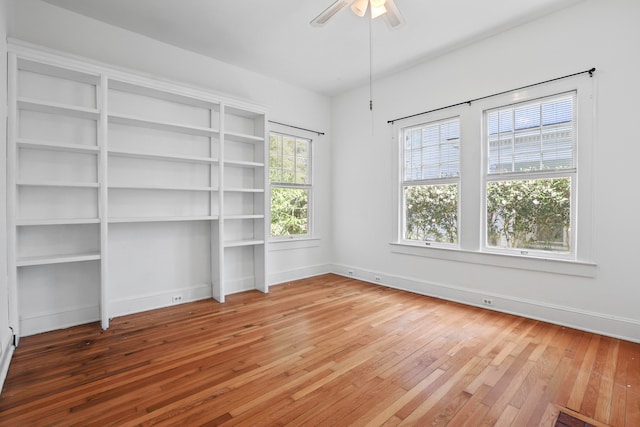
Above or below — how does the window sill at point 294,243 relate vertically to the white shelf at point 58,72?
below

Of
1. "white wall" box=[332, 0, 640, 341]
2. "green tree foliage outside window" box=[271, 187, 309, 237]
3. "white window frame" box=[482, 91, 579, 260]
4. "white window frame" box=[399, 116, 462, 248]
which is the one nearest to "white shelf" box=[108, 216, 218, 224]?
"green tree foliage outside window" box=[271, 187, 309, 237]

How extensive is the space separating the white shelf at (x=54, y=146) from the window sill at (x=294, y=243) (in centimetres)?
246

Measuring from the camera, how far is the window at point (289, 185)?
4.79m

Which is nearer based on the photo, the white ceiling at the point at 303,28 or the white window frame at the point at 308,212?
the white ceiling at the point at 303,28

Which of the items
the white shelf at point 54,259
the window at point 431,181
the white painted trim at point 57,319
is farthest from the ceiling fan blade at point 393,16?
the white painted trim at point 57,319

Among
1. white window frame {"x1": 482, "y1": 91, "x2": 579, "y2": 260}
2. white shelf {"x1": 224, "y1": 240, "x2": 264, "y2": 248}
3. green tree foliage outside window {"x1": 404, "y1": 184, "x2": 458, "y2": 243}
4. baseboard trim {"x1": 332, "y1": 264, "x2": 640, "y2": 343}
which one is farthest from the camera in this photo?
green tree foliage outside window {"x1": 404, "y1": 184, "x2": 458, "y2": 243}

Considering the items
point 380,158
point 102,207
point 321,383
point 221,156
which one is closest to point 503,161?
point 380,158

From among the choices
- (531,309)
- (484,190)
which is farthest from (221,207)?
(531,309)

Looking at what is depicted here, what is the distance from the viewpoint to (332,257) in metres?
5.54

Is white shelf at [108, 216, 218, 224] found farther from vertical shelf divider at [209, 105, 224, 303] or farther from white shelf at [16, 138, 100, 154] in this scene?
white shelf at [16, 138, 100, 154]

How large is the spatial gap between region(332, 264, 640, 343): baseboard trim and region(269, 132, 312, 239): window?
156cm

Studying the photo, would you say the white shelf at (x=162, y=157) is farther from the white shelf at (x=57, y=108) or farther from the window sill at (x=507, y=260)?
the window sill at (x=507, y=260)

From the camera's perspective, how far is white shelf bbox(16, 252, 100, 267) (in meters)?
2.63

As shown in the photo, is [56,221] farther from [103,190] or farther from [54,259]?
[103,190]
